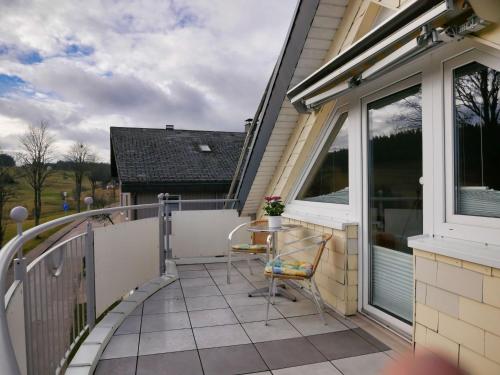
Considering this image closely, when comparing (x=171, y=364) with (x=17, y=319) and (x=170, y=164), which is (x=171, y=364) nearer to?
(x=17, y=319)

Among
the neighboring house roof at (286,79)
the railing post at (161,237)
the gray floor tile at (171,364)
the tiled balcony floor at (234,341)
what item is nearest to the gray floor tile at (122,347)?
the tiled balcony floor at (234,341)

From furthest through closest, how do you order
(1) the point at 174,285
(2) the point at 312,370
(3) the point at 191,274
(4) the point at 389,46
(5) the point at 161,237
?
(3) the point at 191,274
(5) the point at 161,237
(1) the point at 174,285
(2) the point at 312,370
(4) the point at 389,46

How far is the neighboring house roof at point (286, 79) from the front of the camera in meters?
3.32

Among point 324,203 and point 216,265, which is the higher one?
point 324,203

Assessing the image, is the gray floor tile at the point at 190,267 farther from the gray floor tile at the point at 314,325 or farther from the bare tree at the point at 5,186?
the bare tree at the point at 5,186

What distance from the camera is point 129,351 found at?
285 centimetres

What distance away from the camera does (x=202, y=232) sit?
6.17 m

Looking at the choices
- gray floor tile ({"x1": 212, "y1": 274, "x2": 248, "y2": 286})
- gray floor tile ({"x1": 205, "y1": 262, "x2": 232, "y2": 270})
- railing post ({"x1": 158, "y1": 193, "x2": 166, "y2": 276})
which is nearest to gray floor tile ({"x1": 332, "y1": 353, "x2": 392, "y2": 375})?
gray floor tile ({"x1": 212, "y1": 274, "x2": 248, "y2": 286})

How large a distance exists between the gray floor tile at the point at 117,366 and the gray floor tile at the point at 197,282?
79.0 inches

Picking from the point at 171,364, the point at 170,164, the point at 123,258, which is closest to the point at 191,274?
the point at 123,258

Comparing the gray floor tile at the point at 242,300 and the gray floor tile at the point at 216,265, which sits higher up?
the gray floor tile at the point at 216,265

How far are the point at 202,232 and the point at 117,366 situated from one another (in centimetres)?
360

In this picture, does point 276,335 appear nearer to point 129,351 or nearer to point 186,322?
point 186,322

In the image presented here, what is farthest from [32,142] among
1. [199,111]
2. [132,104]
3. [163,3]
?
[163,3]
